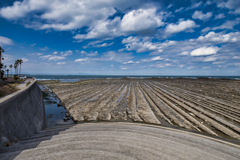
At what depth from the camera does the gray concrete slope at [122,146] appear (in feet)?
17.9

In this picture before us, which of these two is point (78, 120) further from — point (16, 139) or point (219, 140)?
point (219, 140)

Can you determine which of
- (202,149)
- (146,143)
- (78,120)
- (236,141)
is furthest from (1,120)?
(236,141)

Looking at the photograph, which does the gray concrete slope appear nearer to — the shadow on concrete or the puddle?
the shadow on concrete

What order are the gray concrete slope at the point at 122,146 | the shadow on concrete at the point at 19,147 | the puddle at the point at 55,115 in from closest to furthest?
the shadow on concrete at the point at 19,147 → the gray concrete slope at the point at 122,146 → the puddle at the point at 55,115

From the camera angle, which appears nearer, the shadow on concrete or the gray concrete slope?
the shadow on concrete

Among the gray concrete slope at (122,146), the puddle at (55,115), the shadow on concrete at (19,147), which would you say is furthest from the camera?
the puddle at (55,115)

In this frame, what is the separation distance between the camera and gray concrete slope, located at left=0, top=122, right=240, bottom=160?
546cm

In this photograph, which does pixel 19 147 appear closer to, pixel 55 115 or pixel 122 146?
pixel 122 146

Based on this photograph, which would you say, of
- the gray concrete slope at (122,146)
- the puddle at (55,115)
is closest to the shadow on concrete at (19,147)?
the gray concrete slope at (122,146)

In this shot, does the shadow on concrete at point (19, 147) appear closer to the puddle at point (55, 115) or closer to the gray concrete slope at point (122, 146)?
the gray concrete slope at point (122, 146)

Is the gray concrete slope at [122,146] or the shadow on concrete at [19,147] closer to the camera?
the shadow on concrete at [19,147]

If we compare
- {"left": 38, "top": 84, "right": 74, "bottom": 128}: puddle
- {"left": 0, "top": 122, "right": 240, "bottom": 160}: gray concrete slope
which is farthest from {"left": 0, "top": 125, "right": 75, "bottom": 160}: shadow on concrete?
{"left": 38, "top": 84, "right": 74, "bottom": 128}: puddle

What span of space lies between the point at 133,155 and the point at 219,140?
5.85 m

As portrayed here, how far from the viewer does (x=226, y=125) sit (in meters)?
9.76
